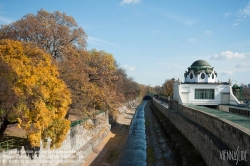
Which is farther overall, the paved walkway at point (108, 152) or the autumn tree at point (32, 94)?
the paved walkway at point (108, 152)

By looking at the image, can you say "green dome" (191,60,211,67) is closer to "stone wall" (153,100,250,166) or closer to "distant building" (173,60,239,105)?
"distant building" (173,60,239,105)

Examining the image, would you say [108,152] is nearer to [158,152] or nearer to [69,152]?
[158,152]

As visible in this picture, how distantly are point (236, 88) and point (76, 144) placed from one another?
34.5m

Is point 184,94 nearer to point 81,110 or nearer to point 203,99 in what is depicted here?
point 203,99

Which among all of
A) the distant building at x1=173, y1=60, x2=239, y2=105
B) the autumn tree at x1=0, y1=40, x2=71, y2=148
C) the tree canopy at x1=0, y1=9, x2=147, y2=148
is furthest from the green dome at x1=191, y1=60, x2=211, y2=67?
the autumn tree at x1=0, y1=40, x2=71, y2=148

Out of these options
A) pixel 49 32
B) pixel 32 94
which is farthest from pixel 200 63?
pixel 32 94

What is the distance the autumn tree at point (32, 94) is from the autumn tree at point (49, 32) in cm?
569

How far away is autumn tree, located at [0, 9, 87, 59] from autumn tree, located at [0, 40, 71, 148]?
18.7 feet

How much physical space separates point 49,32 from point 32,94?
1024cm

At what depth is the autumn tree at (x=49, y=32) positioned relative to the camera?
2189cm

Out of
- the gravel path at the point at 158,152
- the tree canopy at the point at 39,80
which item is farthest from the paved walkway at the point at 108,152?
the tree canopy at the point at 39,80

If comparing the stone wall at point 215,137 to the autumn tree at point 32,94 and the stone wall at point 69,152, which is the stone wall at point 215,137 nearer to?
the autumn tree at point 32,94

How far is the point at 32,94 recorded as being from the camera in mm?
14359

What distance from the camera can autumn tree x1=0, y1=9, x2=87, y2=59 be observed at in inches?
862
